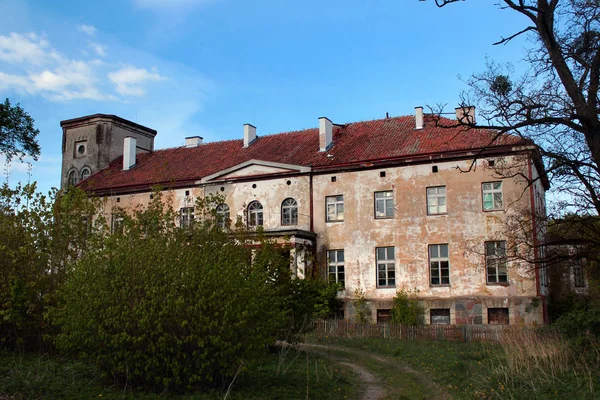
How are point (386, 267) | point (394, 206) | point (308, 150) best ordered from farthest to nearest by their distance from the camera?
point (308, 150)
point (394, 206)
point (386, 267)

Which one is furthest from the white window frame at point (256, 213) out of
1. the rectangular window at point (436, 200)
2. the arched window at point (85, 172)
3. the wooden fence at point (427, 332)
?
the arched window at point (85, 172)

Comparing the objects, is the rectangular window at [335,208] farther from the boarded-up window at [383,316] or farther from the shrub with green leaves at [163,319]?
the shrub with green leaves at [163,319]

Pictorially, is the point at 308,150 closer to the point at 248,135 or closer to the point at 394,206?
the point at 248,135

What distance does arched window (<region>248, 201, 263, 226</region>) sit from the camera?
107 ft

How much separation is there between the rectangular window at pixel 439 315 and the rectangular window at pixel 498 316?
6.18 ft

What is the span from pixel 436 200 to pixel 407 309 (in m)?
5.42

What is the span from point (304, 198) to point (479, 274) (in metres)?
9.67

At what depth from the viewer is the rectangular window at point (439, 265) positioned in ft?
92.5

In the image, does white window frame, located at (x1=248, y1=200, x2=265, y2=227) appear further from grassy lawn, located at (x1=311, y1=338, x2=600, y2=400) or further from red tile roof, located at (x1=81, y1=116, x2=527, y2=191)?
grassy lawn, located at (x1=311, y1=338, x2=600, y2=400)

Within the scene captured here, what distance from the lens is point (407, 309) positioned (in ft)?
91.4

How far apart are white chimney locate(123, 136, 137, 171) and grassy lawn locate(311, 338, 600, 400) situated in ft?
79.1

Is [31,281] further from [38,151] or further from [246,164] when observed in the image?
[246,164]

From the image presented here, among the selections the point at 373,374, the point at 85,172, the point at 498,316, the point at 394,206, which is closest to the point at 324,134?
the point at 394,206

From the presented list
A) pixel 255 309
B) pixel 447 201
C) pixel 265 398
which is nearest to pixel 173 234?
pixel 255 309
